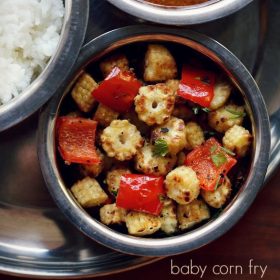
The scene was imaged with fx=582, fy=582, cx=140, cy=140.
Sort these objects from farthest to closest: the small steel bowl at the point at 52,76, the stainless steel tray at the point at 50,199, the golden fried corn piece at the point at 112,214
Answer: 1. the stainless steel tray at the point at 50,199
2. the golden fried corn piece at the point at 112,214
3. the small steel bowl at the point at 52,76

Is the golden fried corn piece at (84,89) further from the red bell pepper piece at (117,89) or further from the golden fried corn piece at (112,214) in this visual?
the golden fried corn piece at (112,214)

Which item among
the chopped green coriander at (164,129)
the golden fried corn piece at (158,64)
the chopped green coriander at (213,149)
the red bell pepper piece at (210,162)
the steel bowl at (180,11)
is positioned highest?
the steel bowl at (180,11)

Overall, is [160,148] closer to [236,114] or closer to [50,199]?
[236,114]

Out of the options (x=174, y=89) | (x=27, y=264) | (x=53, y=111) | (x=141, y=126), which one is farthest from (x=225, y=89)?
(x=27, y=264)

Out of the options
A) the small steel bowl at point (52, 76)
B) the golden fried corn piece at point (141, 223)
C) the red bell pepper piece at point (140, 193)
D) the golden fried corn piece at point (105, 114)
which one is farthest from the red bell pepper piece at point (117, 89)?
the golden fried corn piece at point (141, 223)

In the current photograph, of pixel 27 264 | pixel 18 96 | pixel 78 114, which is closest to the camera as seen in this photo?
pixel 18 96

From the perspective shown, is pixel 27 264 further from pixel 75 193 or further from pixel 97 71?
pixel 97 71

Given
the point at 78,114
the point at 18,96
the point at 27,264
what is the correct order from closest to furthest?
the point at 18,96
the point at 78,114
the point at 27,264

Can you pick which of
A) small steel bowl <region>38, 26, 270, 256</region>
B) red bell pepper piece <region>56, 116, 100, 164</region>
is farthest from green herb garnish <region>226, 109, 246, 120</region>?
red bell pepper piece <region>56, 116, 100, 164</region>
